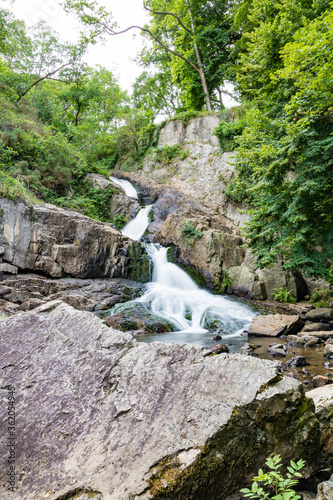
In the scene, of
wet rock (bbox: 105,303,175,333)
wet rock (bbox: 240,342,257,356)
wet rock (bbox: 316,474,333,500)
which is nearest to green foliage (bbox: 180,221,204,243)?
wet rock (bbox: 105,303,175,333)

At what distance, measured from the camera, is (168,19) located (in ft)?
76.5

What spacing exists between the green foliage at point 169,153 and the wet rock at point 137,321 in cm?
1675

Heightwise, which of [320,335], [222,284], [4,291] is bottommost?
[320,335]

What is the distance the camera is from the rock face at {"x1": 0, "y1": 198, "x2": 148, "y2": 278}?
12.3 meters

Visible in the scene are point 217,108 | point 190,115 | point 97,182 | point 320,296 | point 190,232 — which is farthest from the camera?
point 217,108

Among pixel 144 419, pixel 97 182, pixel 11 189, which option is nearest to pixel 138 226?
pixel 97 182

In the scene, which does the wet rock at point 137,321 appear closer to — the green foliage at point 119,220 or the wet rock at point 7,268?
the wet rock at point 7,268

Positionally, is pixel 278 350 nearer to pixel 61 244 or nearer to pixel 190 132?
pixel 61 244

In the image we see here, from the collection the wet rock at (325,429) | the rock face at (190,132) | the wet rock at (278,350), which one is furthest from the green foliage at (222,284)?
the rock face at (190,132)

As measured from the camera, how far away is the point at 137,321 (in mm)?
9945


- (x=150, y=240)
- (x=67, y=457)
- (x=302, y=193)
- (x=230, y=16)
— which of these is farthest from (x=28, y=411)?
(x=230, y=16)

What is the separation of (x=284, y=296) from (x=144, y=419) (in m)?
12.0

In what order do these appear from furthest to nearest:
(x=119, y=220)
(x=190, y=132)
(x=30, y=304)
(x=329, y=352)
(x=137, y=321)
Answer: (x=190, y=132)
(x=119, y=220)
(x=137, y=321)
(x=30, y=304)
(x=329, y=352)

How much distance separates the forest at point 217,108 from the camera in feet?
27.7
